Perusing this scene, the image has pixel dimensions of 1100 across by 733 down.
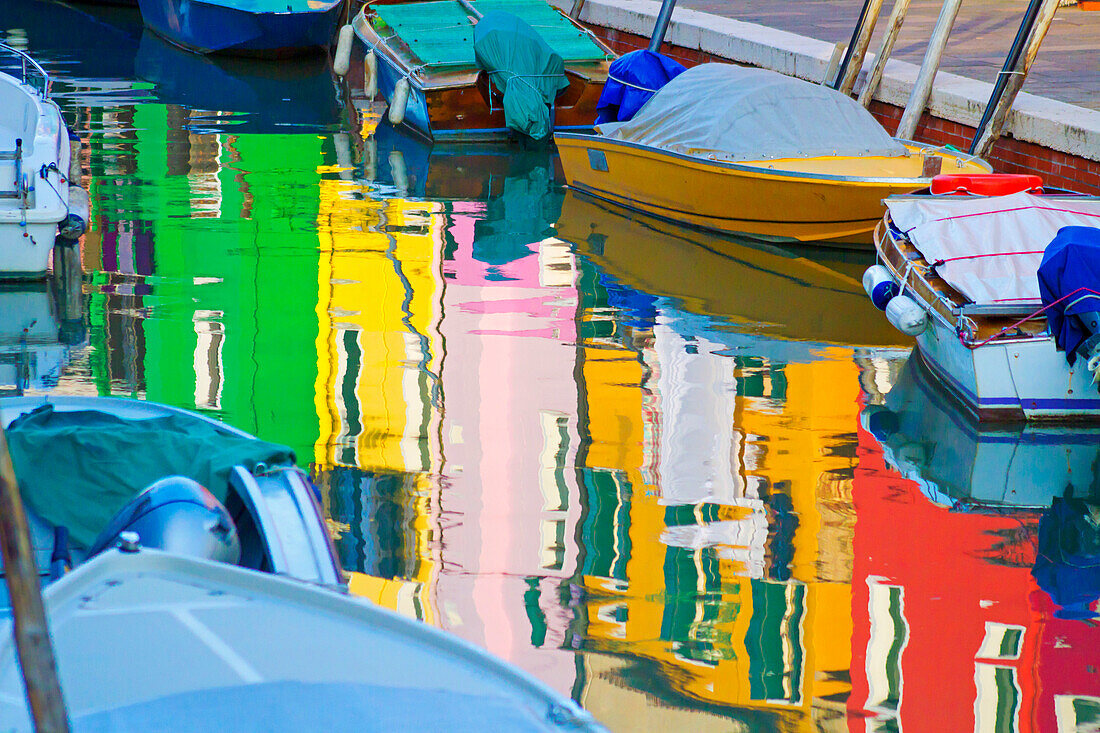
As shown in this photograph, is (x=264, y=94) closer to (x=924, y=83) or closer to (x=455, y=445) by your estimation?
(x=924, y=83)

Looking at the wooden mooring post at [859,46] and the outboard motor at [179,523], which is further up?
the wooden mooring post at [859,46]

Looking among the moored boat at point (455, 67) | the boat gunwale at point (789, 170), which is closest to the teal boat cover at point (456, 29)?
the moored boat at point (455, 67)

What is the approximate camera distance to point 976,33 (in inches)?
550

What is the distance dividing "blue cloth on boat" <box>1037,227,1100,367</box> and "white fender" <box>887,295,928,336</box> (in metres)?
0.70

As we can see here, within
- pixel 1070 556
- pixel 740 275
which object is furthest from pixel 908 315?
pixel 740 275

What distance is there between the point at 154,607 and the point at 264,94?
47.3 feet

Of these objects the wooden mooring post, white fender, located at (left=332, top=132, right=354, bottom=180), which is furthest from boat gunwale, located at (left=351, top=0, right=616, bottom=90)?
the wooden mooring post

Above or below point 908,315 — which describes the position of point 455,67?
A: above

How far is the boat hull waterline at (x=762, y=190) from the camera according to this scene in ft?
28.8

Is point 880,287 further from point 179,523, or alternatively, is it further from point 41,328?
point 41,328

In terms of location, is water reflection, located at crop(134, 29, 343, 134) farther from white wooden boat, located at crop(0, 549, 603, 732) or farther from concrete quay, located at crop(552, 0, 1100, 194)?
white wooden boat, located at crop(0, 549, 603, 732)

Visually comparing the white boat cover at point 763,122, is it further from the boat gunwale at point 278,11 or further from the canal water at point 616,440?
the boat gunwale at point 278,11

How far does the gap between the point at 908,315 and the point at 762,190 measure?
2.78 metres

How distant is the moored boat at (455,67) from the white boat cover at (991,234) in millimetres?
6266
